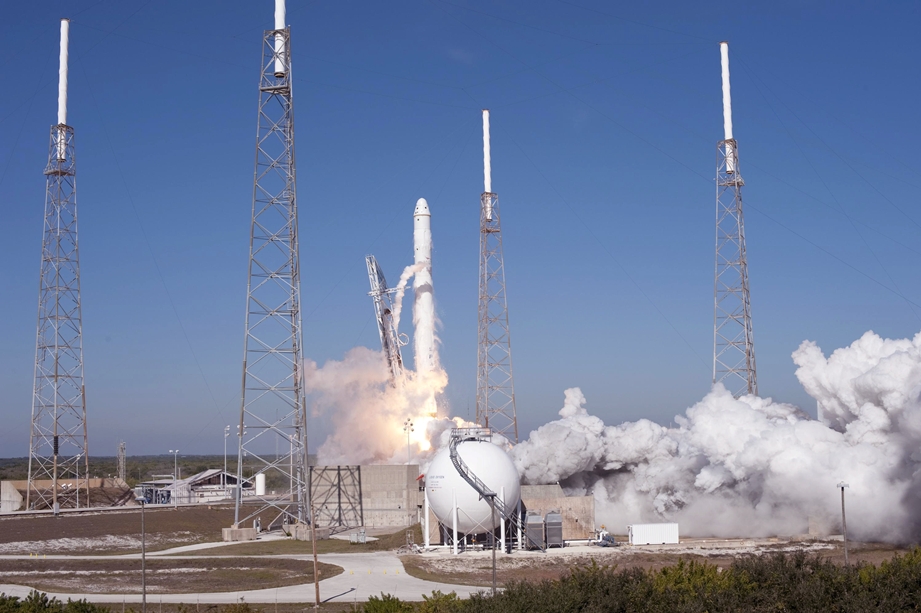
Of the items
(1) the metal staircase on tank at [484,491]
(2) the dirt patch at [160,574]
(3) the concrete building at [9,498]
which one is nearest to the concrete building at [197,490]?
(3) the concrete building at [9,498]

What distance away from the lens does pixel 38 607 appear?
24.3m

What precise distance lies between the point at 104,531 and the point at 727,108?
45.1 metres

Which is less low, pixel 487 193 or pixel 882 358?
pixel 487 193

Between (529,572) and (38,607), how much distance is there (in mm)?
21934

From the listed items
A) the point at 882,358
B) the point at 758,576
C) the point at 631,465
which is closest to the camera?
the point at 758,576

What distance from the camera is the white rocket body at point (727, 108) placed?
52.9m

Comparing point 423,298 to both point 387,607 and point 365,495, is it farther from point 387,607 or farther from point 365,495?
point 387,607

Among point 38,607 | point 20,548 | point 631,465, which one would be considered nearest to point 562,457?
point 631,465

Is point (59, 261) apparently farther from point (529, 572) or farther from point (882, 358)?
point (882, 358)

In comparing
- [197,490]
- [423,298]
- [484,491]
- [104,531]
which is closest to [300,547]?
[484,491]

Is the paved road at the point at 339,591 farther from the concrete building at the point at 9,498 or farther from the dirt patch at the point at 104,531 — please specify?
the concrete building at the point at 9,498

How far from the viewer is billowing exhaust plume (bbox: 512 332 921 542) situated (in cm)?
4550

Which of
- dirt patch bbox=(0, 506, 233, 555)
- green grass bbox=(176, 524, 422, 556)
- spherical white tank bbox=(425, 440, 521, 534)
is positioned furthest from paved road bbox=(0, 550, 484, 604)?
dirt patch bbox=(0, 506, 233, 555)

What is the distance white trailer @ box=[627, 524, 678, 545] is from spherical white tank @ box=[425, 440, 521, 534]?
22.1 ft
